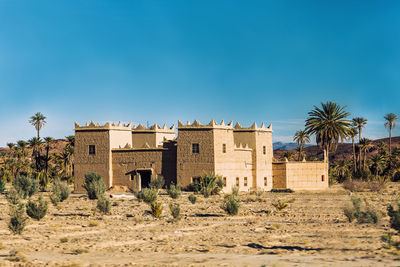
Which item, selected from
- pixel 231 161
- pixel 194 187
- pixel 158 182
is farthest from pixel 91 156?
pixel 231 161

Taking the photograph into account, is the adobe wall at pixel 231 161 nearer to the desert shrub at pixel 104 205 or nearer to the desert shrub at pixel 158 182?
the desert shrub at pixel 158 182

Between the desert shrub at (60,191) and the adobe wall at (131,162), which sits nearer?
the desert shrub at (60,191)

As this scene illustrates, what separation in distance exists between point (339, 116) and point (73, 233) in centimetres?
4186

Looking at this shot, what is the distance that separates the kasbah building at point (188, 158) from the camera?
4719 cm

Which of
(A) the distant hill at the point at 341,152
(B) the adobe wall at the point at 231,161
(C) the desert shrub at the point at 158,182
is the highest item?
(A) the distant hill at the point at 341,152

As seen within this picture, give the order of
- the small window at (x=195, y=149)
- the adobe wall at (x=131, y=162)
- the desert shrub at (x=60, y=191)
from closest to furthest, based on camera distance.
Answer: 1. the desert shrub at (x=60, y=191)
2. the small window at (x=195, y=149)
3. the adobe wall at (x=131, y=162)

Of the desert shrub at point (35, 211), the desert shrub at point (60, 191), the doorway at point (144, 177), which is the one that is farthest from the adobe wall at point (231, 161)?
the desert shrub at point (35, 211)

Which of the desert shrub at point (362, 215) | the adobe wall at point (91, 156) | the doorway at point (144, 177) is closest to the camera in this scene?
the desert shrub at point (362, 215)

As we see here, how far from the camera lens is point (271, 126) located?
53.9 metres

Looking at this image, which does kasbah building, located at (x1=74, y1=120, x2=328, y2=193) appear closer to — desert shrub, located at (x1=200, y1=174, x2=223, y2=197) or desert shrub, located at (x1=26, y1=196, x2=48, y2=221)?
desert shrub, located at (x1=200, y1=174, x2=223, y2=197)

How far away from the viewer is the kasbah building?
47188 mm

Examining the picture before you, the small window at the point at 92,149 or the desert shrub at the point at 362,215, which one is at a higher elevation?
the small window at the point at 92,149

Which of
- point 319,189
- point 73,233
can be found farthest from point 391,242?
point 319,189

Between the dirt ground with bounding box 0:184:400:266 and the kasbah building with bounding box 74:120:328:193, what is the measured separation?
20.0 meters
